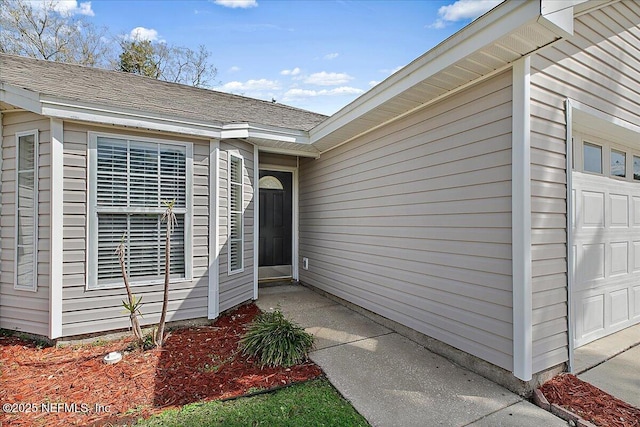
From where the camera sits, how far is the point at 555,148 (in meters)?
2.63

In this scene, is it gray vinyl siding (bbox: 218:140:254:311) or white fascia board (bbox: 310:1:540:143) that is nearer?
white fascia board (bbox: 310:1:540:143)

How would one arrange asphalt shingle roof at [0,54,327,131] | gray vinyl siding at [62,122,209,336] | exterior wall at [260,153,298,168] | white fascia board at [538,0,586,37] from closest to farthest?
1. white fascia board at [538,0,586,37]
2. gray vinyl siding at [62,122,209,336]
3. asphalt shingle roof at [0,54,327,131]
4. exterior wall at [260,153,298,168]

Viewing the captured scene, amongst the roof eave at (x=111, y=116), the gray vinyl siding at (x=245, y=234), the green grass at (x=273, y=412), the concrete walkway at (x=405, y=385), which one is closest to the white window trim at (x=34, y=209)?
the roof eave at (x=111, y=116)

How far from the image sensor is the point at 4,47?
9.97 meters

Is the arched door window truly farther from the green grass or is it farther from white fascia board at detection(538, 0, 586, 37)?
white fascia board at detection(538, 0, 586, 37)

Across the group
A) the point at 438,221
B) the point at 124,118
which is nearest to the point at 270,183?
the point at 124,118

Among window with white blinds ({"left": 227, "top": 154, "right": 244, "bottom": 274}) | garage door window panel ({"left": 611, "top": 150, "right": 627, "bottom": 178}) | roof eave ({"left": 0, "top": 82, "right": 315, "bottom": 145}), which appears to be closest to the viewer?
roof eave ({"left": 0, "top": 82, "right": 315, "bottom": 145})

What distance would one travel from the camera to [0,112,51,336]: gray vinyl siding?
345 centimetres

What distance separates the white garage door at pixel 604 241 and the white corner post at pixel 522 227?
107 cm

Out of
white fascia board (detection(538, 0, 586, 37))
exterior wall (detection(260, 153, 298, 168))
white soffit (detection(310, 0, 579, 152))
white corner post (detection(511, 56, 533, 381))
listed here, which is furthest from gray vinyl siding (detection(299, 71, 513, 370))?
exterior wall (detection(260, 153, 298, 168))

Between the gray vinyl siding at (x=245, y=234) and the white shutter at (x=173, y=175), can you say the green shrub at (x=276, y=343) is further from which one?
the white shutter at (x=173, y=175)

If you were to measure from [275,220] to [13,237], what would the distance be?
13.2ft

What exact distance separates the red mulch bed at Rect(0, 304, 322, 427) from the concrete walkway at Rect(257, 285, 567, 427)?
43 centimetres

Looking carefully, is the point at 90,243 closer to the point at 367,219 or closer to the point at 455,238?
the point at 367,219
